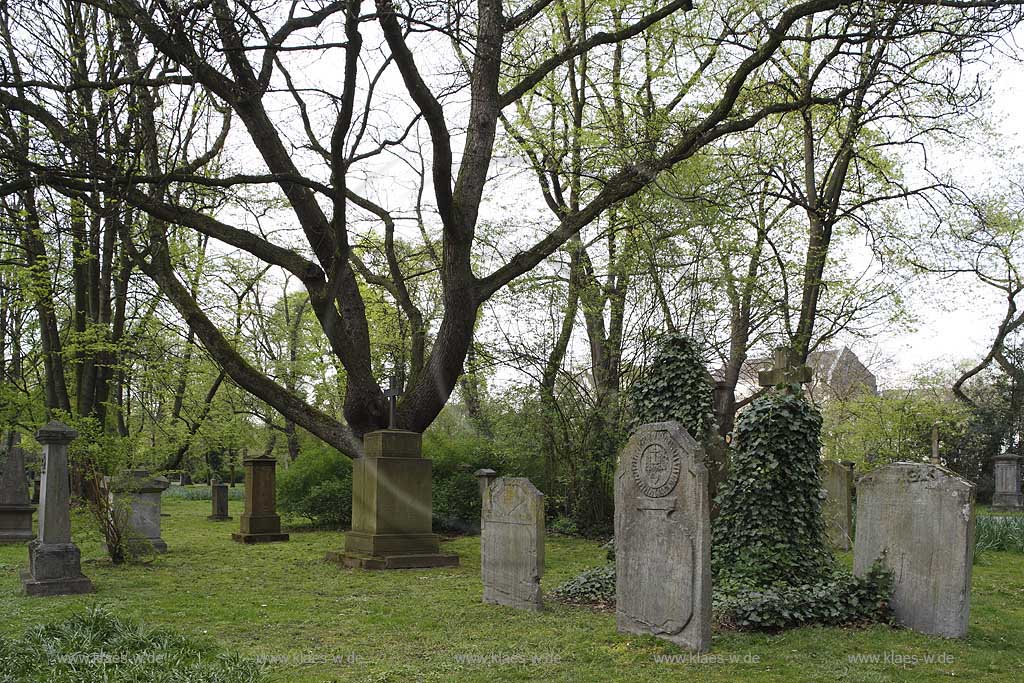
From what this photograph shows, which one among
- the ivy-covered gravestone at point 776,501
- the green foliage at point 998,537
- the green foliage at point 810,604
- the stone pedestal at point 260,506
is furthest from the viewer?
the stone pedestal at point 260,506

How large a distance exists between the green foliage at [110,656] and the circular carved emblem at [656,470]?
136 inches

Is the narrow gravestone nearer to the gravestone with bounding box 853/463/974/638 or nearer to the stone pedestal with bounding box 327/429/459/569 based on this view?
the gravestone with bounding box 853/463/974/638

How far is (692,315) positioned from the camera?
16.3m

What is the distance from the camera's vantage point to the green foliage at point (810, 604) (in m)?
7.73

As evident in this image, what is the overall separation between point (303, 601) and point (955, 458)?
2783cm

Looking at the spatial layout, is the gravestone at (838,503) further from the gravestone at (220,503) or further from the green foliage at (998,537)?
the gravestone at (220,503)

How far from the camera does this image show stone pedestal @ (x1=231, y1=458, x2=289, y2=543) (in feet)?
55.9

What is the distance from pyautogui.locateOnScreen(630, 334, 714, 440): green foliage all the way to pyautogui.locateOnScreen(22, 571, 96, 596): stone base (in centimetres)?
718

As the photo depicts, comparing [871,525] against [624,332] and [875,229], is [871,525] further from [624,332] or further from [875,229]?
[875,229]

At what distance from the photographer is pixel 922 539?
7.85m

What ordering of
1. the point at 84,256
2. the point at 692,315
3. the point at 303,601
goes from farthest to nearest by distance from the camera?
the point at 692,315
the point at 84,256
the point at 303,601

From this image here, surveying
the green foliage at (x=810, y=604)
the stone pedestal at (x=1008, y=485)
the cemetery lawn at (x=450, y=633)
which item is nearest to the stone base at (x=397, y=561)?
the cemetery lawn at (x=450, y=633)

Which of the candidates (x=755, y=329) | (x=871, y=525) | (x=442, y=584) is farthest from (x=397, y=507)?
(x=755, y=329)

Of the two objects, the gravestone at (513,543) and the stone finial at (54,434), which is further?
the stone finial at (54,434)
